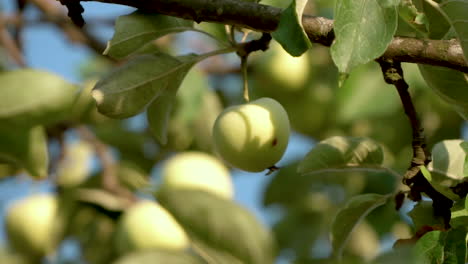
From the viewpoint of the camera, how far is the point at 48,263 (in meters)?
1.76

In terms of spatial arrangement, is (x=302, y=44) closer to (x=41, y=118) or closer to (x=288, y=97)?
(x=41, y=118)

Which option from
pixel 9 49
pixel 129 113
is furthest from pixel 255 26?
pixel 9 49

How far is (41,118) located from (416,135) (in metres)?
0.70

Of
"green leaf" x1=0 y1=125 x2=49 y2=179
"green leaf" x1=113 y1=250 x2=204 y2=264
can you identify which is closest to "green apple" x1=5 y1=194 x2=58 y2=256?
"green leaf" x1=0 y1=125 x2=49 y2=179

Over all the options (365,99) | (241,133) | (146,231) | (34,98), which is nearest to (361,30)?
(241,133)

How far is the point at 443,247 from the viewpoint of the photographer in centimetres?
65

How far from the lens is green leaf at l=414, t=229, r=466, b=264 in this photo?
2.13 ft

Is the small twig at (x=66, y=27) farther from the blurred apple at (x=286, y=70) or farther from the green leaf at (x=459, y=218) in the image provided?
the green leaf at (x=459, y=218)

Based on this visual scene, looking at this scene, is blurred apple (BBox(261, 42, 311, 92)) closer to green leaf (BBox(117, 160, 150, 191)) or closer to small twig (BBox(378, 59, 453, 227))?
green leaf (BBox(117, 160, 150, 191))

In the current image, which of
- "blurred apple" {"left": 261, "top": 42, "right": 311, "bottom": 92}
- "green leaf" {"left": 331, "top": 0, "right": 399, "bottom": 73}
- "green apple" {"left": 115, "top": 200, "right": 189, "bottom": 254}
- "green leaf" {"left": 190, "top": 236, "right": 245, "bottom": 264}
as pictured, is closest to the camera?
"green leaf" {"left": 331, "top": 0, "right": 399, "bottom": 73}

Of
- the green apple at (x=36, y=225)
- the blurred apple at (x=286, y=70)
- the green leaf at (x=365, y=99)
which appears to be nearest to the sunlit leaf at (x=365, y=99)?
the green leaf at (x=365, y=99)

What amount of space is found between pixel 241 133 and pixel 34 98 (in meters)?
0.58

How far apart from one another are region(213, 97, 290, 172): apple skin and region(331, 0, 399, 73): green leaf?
129 mm

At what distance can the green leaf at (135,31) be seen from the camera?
2.47ft
